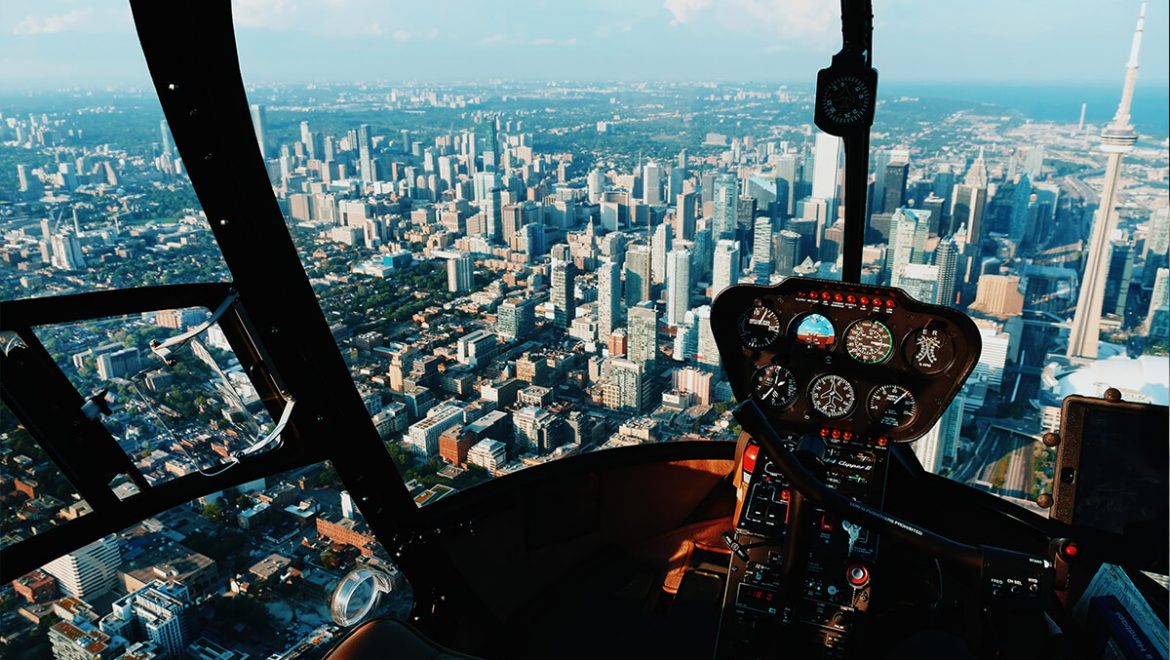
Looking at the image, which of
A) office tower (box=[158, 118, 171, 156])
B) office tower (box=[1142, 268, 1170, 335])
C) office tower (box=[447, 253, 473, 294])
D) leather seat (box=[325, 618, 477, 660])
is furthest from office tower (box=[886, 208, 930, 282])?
office tower (box=[158, 118, 171, 156])

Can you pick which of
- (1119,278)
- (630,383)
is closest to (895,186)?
(1119,278)

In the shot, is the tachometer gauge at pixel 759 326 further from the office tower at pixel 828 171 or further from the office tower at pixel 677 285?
the office tower at pixel 677 285

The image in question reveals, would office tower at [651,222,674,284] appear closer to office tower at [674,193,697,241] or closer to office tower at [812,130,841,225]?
office tower at [674,193,697,241]

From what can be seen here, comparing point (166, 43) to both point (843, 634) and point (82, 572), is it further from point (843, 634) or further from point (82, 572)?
point (843, 634)

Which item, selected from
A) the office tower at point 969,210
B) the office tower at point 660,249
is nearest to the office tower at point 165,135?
the office tower at point 660,249

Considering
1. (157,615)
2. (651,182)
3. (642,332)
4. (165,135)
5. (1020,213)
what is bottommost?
(157,615)

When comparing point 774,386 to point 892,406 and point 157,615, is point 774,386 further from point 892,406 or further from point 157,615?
point 157,615
